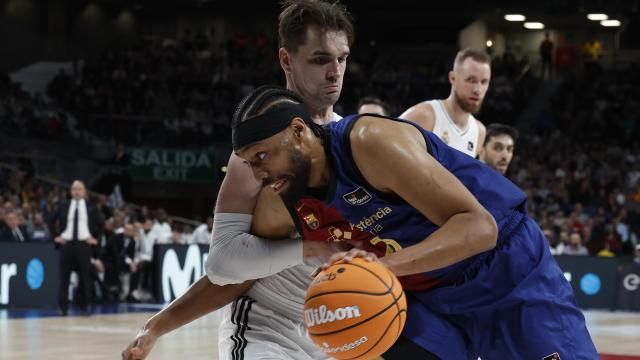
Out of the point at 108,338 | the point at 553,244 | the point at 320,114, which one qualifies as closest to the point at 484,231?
the point at 320,114

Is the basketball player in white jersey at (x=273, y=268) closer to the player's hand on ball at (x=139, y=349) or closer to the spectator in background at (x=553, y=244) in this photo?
the player's hand on ball at (x=139, y=349)

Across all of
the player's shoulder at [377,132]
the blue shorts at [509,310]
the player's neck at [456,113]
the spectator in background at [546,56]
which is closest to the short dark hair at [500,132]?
the player's neck at [456,113]

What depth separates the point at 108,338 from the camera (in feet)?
33.7

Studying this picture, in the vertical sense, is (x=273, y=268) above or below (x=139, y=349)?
above

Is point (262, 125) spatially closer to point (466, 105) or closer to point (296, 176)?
point (296, 176)

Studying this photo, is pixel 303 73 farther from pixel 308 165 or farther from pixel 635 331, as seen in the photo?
pixel 635 331

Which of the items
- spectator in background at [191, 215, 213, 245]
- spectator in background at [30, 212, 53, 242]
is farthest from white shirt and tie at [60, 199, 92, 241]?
spectator in background at [191, 215, 213, 245]

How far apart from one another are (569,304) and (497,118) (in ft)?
78.8

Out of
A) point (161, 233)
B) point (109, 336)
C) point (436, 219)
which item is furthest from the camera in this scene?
point (161, 233)

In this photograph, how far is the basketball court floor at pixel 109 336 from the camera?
8977 millimetres

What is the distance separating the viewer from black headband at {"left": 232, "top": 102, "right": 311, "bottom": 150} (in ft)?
10.2

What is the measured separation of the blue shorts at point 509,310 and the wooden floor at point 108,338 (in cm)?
537

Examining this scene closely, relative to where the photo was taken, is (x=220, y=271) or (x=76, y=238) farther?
(x=76, y=238)

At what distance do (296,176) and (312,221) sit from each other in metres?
0.39
